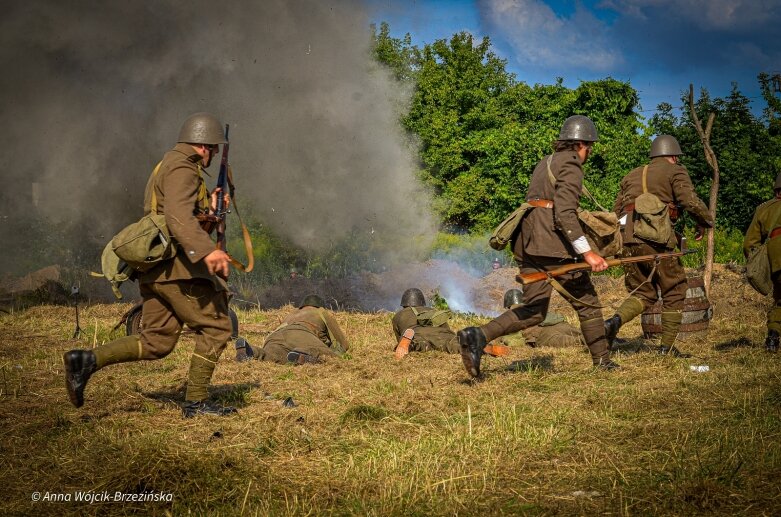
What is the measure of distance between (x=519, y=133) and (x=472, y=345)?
1343 centimetres

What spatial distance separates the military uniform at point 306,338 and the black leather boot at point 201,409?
211cm

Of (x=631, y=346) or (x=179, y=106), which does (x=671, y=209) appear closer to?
(x=631, y=346)

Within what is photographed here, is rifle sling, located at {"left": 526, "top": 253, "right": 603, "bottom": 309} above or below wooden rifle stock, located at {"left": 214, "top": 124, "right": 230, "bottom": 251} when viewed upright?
below

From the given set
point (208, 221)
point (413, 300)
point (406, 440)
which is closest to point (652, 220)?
point (413, 300)

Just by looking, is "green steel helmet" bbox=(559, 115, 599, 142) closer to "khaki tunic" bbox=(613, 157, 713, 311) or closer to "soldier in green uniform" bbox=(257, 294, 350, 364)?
"khaki tunic" bbox=(613, 157, 713, 311)

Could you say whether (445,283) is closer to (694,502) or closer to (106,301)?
(106,301)

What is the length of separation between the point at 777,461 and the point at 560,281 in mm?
2757

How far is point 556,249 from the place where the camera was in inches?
249

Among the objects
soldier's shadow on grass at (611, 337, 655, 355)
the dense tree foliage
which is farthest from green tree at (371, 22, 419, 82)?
soldier's shadow on grass at (611, 337, 655, 355)

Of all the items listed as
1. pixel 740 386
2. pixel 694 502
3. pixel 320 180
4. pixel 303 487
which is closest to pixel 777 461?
pixel 694 502

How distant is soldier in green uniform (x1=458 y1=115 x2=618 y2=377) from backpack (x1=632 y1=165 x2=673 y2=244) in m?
1.19

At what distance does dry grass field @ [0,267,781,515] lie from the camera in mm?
3596

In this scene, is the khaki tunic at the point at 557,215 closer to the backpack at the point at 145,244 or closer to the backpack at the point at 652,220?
the backpack at the point at 652,220

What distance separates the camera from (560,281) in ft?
21.2
